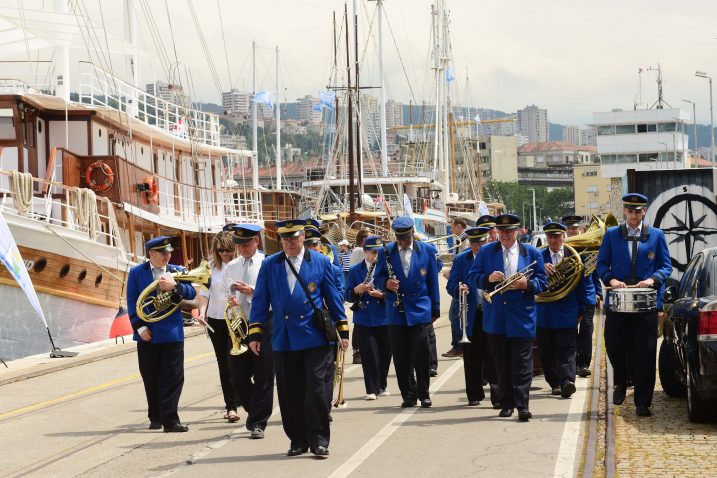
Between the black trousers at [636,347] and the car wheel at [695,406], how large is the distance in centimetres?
62

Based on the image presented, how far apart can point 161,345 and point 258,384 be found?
1.18 m

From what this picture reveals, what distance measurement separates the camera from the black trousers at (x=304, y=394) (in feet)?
31.9

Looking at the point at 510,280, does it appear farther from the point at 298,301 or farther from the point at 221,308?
the point at 221,308

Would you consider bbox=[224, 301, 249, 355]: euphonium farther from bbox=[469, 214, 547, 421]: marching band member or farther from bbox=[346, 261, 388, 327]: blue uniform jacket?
bbox=[346, 261, 388, 327]: blue uniform jacket

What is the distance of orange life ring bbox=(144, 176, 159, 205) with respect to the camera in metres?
30.2

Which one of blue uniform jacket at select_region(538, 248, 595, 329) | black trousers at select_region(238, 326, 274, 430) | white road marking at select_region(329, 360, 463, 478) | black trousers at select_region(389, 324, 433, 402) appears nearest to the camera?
white road marking at select_region(329, 360, 463, 478)

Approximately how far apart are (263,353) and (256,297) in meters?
1.05

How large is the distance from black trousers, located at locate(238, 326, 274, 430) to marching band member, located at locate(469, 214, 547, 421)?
2163mm

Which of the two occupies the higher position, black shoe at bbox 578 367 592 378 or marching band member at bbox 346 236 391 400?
marching band member at bbox 346 236 391 400

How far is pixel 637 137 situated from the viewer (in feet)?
430

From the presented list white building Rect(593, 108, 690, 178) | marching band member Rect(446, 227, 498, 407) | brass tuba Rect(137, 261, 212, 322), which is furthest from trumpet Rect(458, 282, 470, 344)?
white building Rect(593, 108, 690, 178)

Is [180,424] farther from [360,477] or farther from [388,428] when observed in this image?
[360,477]

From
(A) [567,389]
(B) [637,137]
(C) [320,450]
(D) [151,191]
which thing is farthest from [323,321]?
(B) [637,137]

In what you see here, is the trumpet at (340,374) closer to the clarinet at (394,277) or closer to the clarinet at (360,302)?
the clarinet at (394,277)
